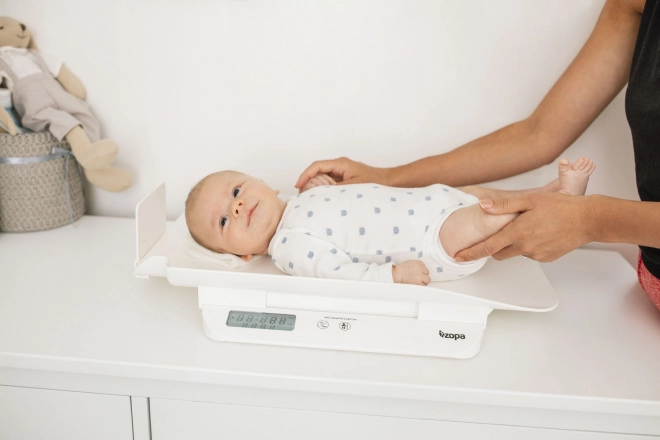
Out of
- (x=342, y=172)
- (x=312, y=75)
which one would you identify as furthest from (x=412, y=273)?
(x=312, y=75)

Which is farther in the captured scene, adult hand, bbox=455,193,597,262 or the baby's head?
the baby's head

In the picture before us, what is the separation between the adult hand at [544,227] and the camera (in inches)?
35.9

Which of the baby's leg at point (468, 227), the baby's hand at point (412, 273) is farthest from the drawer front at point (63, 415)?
the baby's leg at point (468, 227)

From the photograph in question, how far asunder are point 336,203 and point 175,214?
0.57 meters

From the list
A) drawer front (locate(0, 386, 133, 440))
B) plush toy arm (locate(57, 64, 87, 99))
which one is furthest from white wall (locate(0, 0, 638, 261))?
drawer front (locate(0, 386, 133, 440))

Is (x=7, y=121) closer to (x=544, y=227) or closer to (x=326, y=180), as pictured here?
(x=326, y=180)

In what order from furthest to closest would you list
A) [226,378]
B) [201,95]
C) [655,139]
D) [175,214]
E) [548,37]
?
[175,214]
[201,95]
[548,37]
[655,139]
[226,378]

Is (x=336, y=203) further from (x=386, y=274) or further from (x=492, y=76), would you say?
(x=492, y=76)

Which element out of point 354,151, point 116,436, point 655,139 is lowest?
point 116,436

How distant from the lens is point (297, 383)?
840 mm

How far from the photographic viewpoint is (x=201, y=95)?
1.34 m

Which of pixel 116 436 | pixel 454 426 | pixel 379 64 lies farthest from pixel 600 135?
pixel 116 436

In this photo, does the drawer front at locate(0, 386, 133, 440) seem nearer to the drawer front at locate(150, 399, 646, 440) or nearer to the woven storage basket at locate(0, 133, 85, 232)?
the drawer front at locate(150, 399, 646, 440)

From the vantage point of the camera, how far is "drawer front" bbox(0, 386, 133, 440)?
917mm
